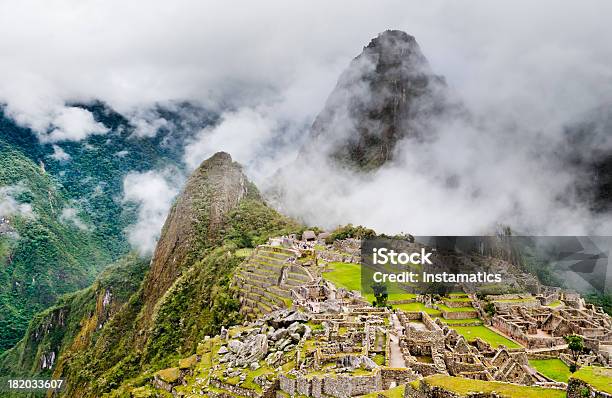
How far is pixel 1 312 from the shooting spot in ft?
401

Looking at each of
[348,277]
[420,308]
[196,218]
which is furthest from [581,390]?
[196,218]

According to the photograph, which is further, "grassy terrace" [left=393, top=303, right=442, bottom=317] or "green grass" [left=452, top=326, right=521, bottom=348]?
"grassy terrace" [left=393, top=303, right=442, bottom=317]

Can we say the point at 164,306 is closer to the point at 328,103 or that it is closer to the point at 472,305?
the point at 472,305

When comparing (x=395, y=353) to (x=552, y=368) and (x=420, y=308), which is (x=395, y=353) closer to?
(x=552, y=368)

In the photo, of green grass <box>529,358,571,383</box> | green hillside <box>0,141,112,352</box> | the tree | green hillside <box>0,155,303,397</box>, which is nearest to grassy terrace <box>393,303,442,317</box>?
green grass <box>529,358,571,383</box>

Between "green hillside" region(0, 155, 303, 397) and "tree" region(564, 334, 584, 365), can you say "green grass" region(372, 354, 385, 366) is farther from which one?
"green hillside" region(0, 155, 303, 397)

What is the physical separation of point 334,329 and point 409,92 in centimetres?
15493

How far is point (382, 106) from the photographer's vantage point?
537 ft

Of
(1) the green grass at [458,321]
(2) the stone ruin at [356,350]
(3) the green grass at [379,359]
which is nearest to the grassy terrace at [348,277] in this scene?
(1) the green grass at [458,321]

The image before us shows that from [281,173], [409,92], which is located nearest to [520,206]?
[409,92]

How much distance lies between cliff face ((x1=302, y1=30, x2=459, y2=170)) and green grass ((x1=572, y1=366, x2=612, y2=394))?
5626 inches

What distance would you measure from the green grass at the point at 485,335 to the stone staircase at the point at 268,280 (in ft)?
38.8

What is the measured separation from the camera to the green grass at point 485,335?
1333 inches

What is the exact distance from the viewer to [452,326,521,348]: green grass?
33.9 m
